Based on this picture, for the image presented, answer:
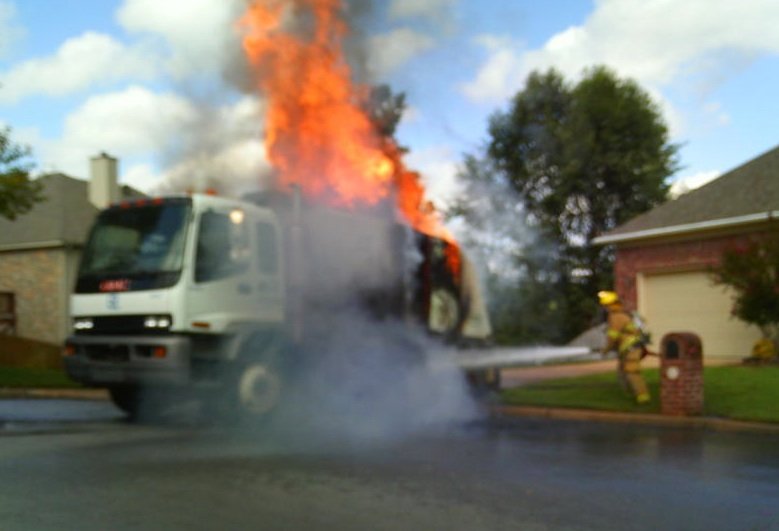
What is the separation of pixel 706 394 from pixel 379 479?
24.6 ft

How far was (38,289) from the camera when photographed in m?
26.1

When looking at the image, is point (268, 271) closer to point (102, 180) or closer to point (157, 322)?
point (157, 322)

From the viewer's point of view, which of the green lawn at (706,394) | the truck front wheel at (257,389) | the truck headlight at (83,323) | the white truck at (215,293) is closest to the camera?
the white truck at (215,293)

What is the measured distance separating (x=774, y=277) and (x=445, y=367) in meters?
7.00

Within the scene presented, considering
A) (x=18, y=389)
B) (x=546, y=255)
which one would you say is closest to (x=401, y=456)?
(x=18, y=389)

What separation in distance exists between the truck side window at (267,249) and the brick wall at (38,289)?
55.0 ft

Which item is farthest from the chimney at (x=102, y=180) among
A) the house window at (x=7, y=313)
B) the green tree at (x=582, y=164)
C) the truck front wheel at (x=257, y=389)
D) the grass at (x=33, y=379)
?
the truck front wheel at (x=257, y=389)

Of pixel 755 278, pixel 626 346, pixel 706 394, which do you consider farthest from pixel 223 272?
pixel 755 278

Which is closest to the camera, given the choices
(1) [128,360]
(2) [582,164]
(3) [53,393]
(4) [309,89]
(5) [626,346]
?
(1) [128,360]

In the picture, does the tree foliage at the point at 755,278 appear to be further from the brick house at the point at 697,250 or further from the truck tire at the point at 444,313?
the truck tire at the point at 444,313

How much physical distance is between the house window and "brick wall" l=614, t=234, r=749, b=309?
1707 centimetres

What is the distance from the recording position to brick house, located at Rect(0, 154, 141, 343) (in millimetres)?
25781

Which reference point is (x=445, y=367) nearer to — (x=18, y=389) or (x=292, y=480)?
(x=292, y=480)

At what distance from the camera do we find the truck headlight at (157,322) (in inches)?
392
